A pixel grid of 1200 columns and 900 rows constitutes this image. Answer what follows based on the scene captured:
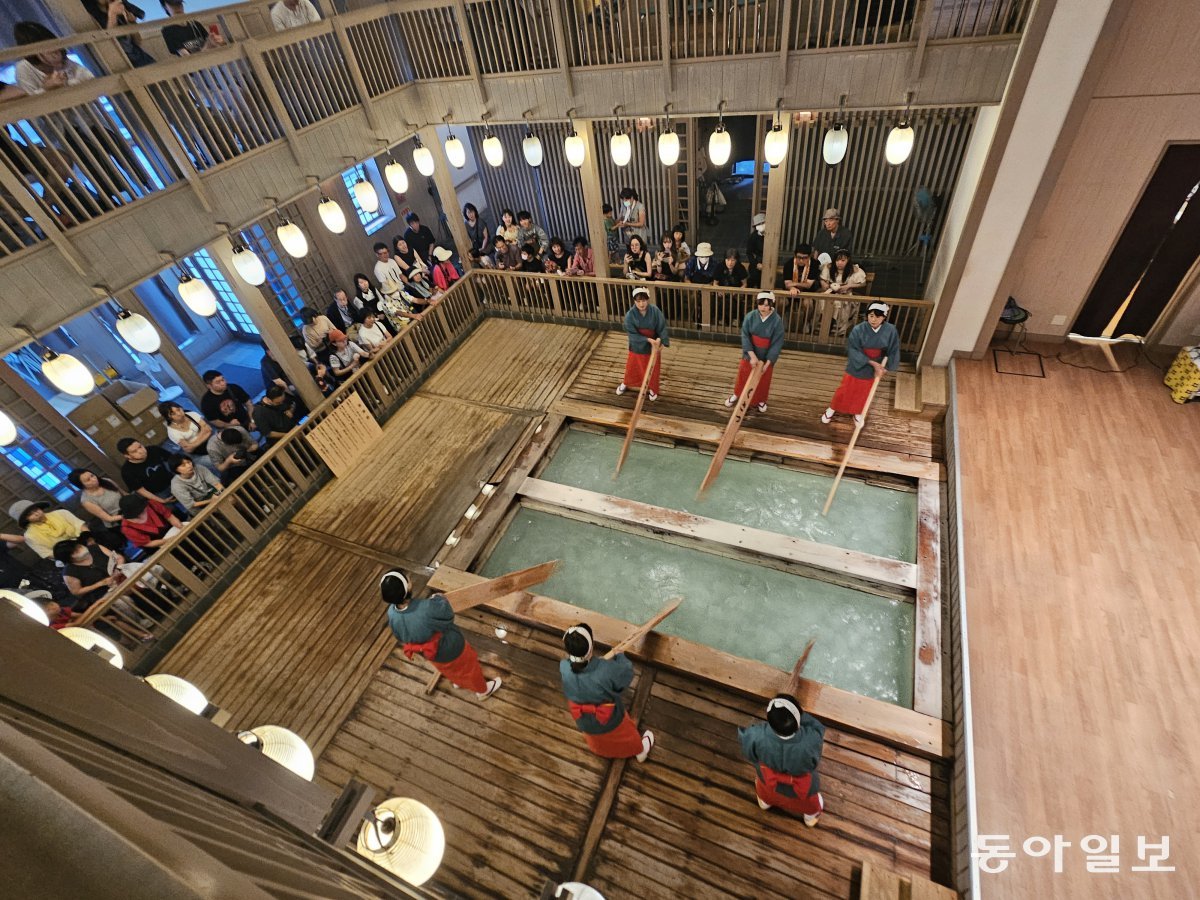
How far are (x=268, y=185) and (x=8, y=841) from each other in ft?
25.3

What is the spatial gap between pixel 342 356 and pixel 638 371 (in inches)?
160

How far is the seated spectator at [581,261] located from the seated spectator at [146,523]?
20.3 feet

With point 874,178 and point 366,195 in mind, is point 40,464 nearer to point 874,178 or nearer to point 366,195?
point 366,195

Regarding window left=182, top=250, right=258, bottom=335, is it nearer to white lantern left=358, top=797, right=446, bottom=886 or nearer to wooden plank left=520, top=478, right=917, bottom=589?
wooden plank left=520, top=478, right=917, bottom=589

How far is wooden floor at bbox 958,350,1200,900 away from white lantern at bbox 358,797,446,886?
3.33m

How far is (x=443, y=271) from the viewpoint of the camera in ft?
31.3

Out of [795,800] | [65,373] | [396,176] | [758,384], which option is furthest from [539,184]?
[795,800]

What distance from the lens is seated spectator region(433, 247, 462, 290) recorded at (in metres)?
9.47

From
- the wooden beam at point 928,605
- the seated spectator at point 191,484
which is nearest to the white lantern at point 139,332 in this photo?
the seated spectator at point 191,484

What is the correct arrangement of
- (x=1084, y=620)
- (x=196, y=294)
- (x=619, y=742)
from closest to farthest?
(x=619, y=742)
(x=1084, y=620)
(x=196, y=294)

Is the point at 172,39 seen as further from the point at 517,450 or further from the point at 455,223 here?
the point at 517,450

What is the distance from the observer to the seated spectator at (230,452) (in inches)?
263

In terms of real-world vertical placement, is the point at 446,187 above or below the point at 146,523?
above

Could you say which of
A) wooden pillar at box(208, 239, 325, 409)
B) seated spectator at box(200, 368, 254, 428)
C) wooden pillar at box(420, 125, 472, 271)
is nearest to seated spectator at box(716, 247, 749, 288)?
wooden pillar at box(420, 125, 472, 271)
